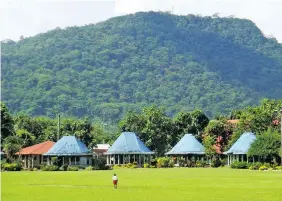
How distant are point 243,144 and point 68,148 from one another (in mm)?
22703

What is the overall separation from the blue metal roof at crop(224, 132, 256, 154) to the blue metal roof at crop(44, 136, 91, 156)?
1911 cm

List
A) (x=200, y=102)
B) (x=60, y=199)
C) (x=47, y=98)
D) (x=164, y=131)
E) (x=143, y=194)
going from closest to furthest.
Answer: (x=60, y=199) < (x=143, y=194) < (x=164, y=131) < (x=47, y=98) < (x=200, y=102)

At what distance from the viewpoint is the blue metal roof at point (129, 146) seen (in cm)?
9081

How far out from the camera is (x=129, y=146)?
3593 inches

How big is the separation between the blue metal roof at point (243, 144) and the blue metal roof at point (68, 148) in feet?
62.7

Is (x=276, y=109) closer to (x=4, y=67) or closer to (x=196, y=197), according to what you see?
(x=196, y=197)

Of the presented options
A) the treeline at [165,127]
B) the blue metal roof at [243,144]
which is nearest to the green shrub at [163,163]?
the treeline at [165,127]

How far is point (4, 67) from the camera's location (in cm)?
19988

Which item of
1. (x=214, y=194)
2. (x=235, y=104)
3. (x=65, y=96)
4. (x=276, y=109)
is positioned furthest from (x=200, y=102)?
(x=214, y=194)

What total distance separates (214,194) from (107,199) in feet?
18.2

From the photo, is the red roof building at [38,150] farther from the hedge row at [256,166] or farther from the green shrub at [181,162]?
the hedge row at [256,166]

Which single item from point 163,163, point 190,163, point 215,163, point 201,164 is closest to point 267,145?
point 215,163

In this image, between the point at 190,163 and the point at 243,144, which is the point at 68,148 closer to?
the point at 190,163

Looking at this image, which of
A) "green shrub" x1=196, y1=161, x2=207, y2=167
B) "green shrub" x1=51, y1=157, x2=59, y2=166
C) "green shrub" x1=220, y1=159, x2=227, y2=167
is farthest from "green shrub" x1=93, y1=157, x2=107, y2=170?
"green shrub" x1=220, y1=159, x2=227, y2=167
